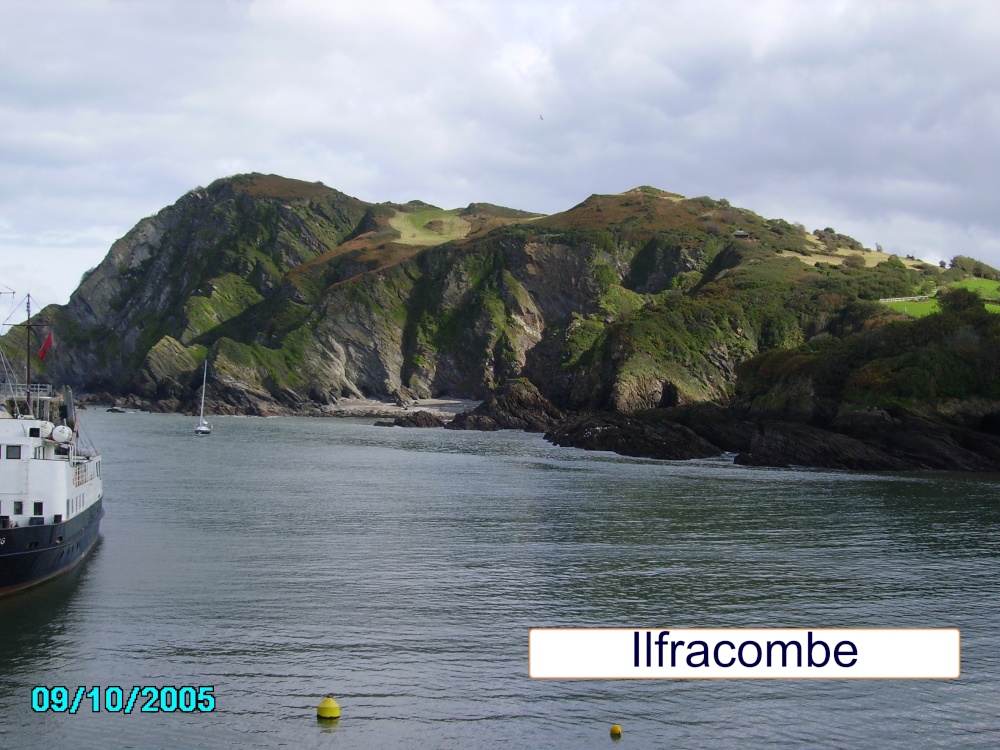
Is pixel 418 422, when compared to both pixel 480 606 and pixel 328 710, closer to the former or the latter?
pixel 480 606

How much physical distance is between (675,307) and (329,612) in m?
138

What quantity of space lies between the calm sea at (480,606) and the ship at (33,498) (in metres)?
1.16

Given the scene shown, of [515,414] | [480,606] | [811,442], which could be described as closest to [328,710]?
[480,606]

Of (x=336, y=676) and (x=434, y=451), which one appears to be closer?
(x=336, y=676)

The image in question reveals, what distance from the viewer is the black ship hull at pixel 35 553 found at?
30922 mm

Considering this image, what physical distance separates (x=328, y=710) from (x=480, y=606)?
34.2 feet

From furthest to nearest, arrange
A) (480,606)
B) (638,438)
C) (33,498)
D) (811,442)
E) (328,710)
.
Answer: (638,438) → (811,442) → (33,498) → (480,606) → (328,710)

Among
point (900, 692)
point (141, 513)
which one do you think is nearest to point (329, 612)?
point (900, 692)

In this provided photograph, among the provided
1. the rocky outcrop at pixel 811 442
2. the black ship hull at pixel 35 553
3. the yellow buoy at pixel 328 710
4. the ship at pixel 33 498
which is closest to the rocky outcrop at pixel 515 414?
the rocky outcrop at pixel 811 442

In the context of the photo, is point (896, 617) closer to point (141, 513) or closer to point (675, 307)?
point (141, 513)

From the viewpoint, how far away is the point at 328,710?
2119 cm

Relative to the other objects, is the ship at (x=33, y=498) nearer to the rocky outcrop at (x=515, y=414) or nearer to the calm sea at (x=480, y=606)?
the calm sea at (x=480, y=606)

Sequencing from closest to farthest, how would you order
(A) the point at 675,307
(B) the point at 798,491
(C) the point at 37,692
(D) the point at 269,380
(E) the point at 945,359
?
(C) the point at 37,692, (B) the point at 798,491, (E) the point at 945,359, (A) the point at 675,307, (D) the point at 269,380

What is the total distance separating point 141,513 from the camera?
51.7 meters
